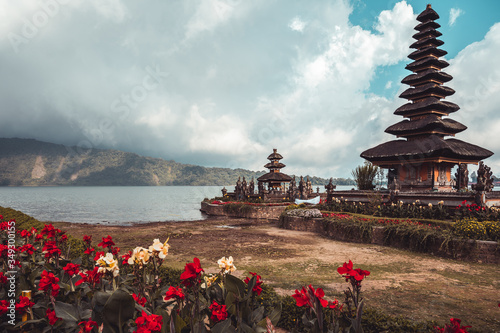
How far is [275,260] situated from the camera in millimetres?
9930

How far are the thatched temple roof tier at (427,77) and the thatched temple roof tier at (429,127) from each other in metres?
4.85

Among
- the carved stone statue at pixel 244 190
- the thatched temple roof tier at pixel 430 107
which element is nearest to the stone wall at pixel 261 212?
the carved stone statue at pixel 244 190

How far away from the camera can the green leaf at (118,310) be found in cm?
218

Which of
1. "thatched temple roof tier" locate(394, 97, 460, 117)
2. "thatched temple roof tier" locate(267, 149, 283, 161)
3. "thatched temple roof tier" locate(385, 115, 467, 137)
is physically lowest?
"thatched temple roof tier" locate(267, 149, 283, 161)

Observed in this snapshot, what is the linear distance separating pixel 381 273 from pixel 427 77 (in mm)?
30754

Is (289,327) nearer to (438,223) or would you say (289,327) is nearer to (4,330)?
(4,330)

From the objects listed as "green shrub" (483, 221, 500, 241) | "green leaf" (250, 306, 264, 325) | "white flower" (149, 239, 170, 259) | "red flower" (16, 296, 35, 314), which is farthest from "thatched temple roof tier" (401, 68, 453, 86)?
"red flower" (16, 296, 35, 314)

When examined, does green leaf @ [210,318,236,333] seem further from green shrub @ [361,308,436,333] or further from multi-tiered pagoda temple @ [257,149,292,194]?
multi-tiered pagoda temple @ [257,149,292,194]

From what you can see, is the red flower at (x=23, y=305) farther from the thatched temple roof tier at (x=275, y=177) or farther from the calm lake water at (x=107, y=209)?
the thatched temple roof tier at (x=275, y=177)

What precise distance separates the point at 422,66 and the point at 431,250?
Answer: 29386mm

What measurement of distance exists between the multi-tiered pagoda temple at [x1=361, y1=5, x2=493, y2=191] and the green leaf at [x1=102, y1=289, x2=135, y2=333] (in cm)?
2714

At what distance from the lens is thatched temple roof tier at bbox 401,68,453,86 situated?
30878 millimetres

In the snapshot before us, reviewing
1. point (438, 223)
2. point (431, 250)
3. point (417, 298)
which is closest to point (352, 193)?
point (438, 223)

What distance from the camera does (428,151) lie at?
26453 millimetres
